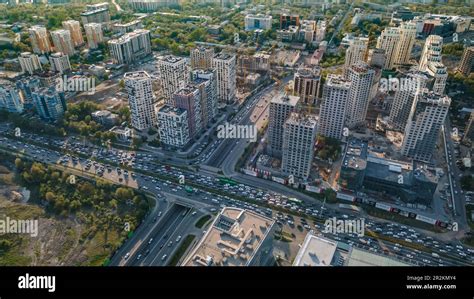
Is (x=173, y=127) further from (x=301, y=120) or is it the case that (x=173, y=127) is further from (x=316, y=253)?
(x=316, y=253)

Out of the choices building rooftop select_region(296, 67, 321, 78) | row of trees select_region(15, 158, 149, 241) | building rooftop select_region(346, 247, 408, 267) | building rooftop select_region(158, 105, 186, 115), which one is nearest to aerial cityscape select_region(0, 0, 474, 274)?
building rooftop select_region(346, 247, 408, 267)

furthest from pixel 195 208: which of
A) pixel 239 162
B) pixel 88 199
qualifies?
pixel 88 199

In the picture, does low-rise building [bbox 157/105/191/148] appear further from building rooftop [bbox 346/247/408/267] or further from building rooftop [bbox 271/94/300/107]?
building rooftop [bbox 346/247/408/267]

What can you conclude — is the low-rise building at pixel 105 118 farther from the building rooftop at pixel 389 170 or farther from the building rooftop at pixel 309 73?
the building rooftop at pixel 389 170

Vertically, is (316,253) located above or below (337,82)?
below

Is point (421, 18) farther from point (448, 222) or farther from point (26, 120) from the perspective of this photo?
point (26, 120)
